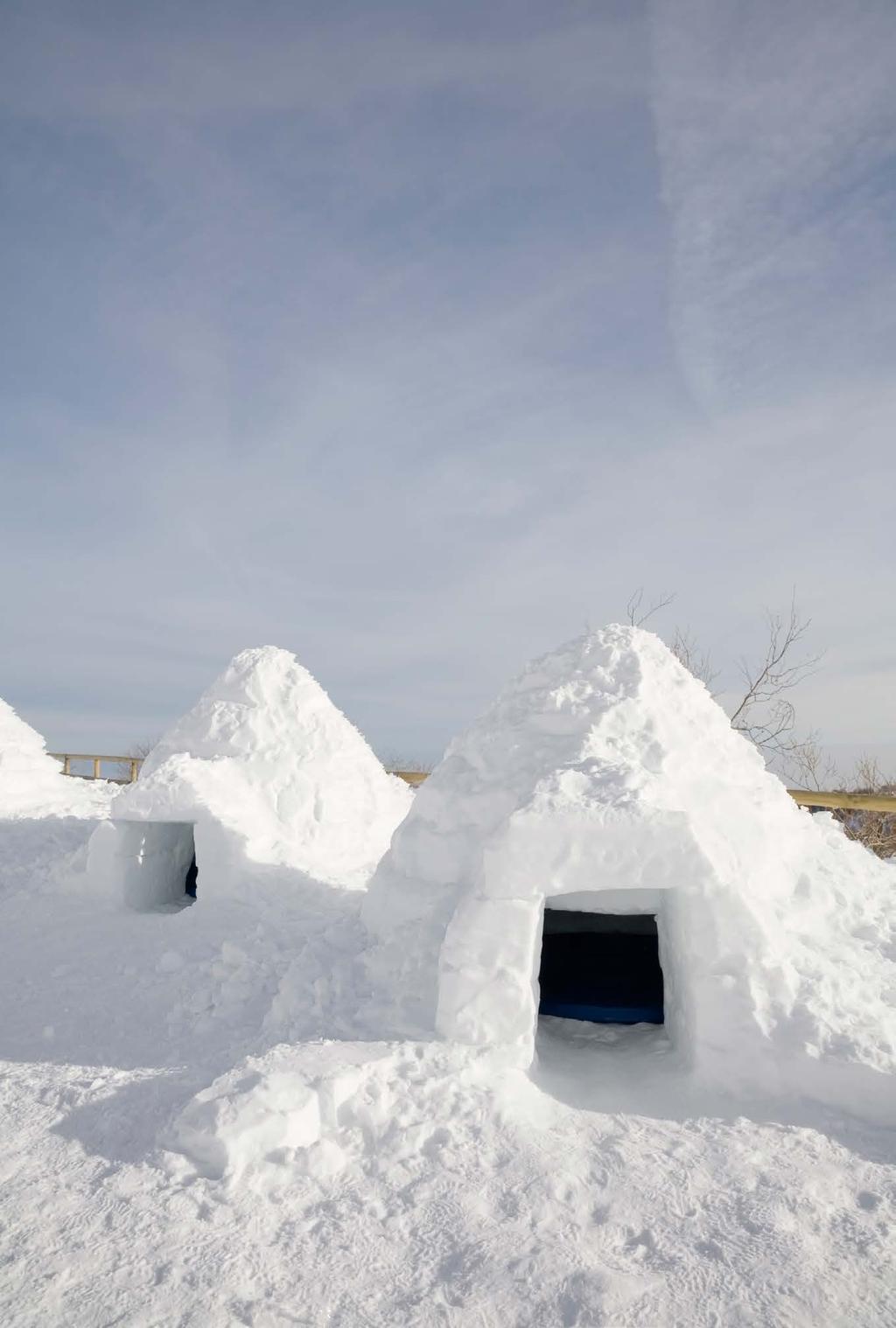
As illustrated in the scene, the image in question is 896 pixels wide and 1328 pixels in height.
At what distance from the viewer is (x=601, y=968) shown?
6.59 m

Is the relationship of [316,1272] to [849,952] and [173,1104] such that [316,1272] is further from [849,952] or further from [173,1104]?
[849,952]

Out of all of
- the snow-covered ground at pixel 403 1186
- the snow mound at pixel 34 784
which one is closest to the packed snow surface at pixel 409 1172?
the snow-covered ground at pixel 403 1186

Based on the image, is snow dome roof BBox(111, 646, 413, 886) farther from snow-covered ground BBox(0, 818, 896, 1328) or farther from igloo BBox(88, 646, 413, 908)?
snow-covered ground BBox(0, 818, 896, 1328)

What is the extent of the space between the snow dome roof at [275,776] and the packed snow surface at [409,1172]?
87.9 inches

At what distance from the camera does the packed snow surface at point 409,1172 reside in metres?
2.98

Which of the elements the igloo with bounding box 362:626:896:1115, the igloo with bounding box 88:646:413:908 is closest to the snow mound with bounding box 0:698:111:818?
the igloo with bounding box 88:646:413:908

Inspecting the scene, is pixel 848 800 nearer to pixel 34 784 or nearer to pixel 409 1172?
pixel 409 1172

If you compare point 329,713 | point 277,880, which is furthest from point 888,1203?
point 329,713

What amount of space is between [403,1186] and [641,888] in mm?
2068

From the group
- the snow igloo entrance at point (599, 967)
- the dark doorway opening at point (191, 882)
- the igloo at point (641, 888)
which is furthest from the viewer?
the dark doorway opening at point (191, 882)

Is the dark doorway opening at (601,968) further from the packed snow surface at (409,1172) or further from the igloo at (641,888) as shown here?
the packed snow surface at (409,1172)

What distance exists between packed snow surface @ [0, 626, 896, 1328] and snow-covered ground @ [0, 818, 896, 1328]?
1 cm

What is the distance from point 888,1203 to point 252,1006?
3.69 m

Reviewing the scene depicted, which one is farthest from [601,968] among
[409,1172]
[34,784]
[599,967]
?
[34,784]
